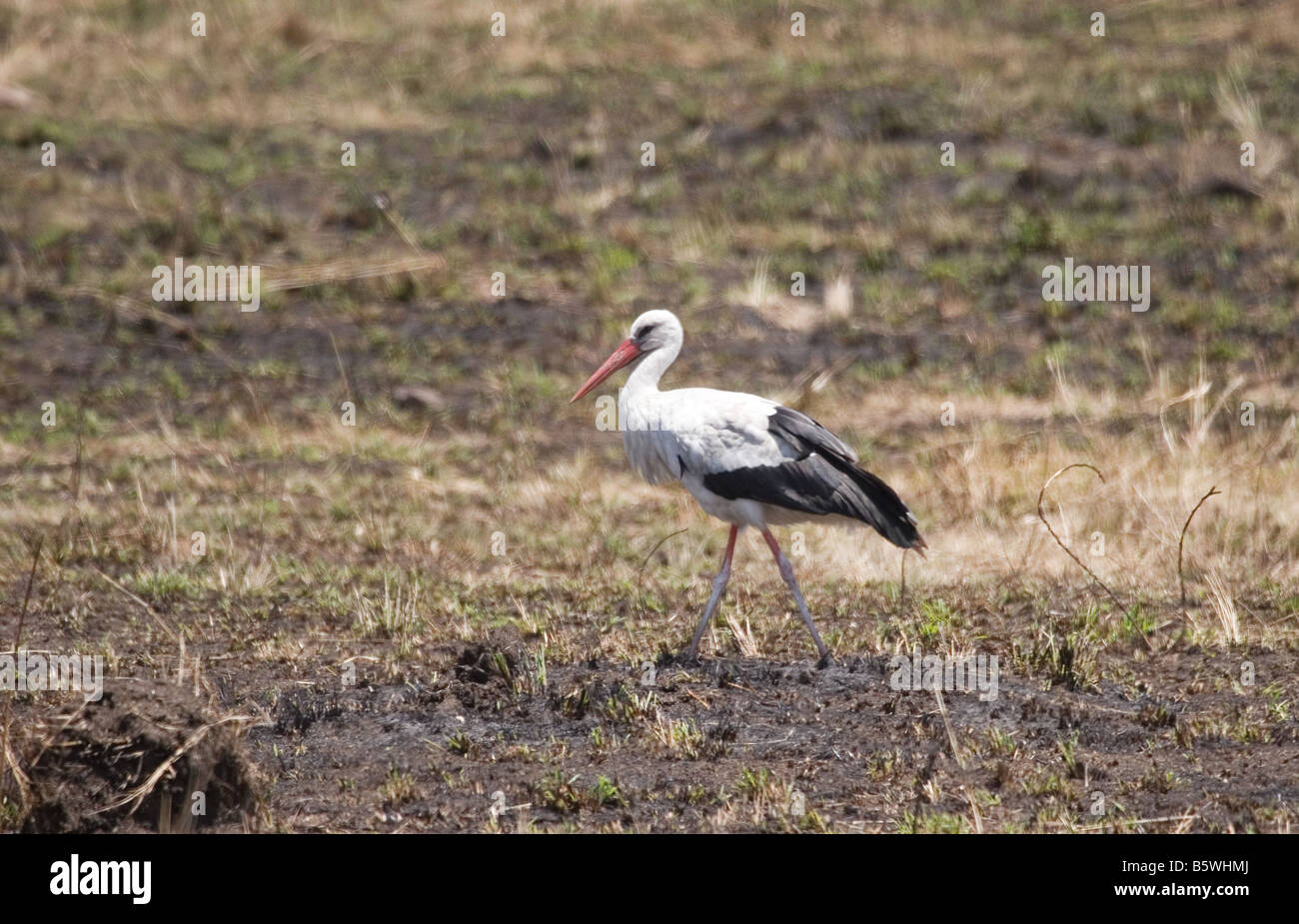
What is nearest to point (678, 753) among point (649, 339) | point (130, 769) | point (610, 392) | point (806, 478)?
point (806, 478)

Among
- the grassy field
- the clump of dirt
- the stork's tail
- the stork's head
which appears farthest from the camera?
the stork's head

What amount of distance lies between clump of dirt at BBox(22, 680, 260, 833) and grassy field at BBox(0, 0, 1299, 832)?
0.02 m

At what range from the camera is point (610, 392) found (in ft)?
51.7

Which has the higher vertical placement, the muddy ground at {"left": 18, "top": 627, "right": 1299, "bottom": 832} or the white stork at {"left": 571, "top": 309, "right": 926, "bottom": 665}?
the white stork at {"left": 571, "top": 309, "right": 926, "bottom": 665}

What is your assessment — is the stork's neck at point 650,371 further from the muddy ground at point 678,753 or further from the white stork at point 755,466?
the muddy ground at point 678,753

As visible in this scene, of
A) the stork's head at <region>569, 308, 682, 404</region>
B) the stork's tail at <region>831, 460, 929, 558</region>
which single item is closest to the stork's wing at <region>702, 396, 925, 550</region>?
the stork's tail at <region>831, 460, 929, 558</region>

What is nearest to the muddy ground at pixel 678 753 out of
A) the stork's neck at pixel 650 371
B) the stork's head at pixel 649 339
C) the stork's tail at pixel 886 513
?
the stork's tail at pixel 886 513

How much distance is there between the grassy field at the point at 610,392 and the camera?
705cm

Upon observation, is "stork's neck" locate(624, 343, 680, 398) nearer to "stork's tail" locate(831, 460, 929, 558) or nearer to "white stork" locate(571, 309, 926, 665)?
"white stork" locate(571, 309, 926, 665)

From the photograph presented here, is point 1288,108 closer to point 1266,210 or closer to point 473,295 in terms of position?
point 1266,210

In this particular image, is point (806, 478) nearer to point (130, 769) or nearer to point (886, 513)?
point (886, 513)

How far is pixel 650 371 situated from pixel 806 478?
49.2 inches

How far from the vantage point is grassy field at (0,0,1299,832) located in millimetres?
7047

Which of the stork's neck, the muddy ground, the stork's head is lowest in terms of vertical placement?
the muddy ground
